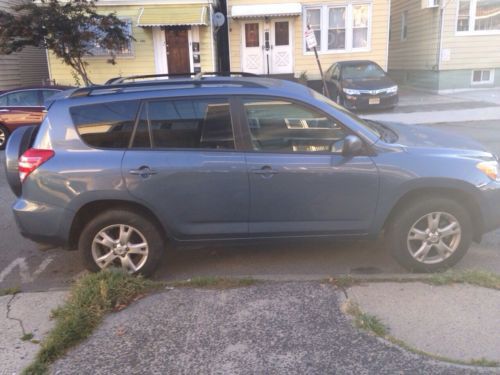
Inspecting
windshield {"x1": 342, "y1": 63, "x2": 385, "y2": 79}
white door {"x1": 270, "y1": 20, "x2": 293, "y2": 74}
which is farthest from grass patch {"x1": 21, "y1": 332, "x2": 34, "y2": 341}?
white door {"x1": 270, "y1": 20, "x2": 293, "y2": 74}

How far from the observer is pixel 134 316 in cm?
341

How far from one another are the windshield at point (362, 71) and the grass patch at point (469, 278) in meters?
12.2

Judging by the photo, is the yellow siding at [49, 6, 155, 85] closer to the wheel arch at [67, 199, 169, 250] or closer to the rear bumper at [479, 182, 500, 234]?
the wheel arch at [67, 199, 169, 250]

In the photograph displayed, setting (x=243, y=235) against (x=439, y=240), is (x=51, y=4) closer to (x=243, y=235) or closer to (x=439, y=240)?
(x=243, y=235)

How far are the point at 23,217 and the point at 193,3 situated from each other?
14710mm

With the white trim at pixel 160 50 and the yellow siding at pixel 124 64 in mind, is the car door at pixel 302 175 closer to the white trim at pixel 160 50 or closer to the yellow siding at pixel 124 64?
the white trim at pixel 160 50

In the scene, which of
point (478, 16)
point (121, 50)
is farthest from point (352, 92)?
point (121, 50)

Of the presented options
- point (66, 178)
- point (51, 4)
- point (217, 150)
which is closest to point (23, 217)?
point (66, 178)

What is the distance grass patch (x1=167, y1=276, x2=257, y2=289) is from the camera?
12.7ft

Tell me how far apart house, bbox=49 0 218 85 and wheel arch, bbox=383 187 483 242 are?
14.7 metres

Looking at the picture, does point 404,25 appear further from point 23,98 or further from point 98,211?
point 98,211

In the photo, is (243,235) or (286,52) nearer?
(243,235)

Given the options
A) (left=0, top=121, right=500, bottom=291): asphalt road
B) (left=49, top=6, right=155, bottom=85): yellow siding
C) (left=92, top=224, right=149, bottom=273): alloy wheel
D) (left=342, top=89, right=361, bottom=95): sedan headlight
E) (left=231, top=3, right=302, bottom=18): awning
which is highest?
(left=231, top=3, right=302, bottom=18): awning

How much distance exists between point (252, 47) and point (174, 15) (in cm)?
355
